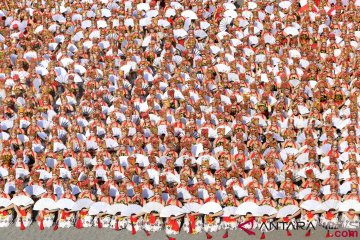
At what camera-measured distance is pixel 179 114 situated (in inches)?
1118

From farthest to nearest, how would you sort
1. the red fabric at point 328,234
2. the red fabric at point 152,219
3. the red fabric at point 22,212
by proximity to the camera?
1. the red fabric at point 22,212
2. the red fabric at point 152,219
3. the red fabric at point 328,234

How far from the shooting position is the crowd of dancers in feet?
Answer: 83.6

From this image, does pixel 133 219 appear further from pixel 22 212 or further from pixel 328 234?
pixel 328 234

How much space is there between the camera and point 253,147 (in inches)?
1073

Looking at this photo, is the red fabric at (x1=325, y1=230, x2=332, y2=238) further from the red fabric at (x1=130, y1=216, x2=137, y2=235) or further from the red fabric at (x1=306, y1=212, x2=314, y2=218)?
the red fabric at (x1=130, y1=216, x2=137, y2=235)

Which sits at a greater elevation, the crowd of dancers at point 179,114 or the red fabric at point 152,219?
the crowd of dancers at point 179,114

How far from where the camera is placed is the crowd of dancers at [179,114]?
1003 inches

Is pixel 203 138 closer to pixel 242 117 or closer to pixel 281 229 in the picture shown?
pixel 242 117

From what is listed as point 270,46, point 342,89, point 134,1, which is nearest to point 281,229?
point 342,89

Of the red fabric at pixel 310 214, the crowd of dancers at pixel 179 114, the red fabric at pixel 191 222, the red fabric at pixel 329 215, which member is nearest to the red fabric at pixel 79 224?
the crowd of dancers at pixel 179 114

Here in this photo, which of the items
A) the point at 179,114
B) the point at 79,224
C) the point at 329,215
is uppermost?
the point at 179,114

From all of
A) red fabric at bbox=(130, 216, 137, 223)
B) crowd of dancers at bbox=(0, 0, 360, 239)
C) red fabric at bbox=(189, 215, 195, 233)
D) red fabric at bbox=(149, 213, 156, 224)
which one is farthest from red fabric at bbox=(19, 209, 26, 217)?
red fabric at bbox=(189, 215, 195, 233)

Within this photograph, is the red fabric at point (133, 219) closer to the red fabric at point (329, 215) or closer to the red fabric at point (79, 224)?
the red fabric at point (79, 224)

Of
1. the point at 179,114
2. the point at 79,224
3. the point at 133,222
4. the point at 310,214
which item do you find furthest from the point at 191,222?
the point at 179,114
